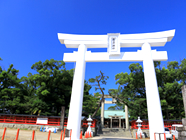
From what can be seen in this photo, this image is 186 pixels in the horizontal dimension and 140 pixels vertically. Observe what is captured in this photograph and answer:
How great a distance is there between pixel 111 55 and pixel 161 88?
12990 mm

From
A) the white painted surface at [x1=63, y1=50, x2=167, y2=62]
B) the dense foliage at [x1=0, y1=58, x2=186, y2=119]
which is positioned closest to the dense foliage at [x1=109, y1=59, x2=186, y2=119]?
the dense foliage at [x1=0, y1=58, x2=186, y2=119]

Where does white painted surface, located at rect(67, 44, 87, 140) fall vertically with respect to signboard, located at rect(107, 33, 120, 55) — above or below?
below

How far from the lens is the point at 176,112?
1886 centimetres

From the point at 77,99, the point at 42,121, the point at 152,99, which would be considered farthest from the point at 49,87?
the point at 152,99

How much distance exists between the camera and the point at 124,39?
7566 millimetres

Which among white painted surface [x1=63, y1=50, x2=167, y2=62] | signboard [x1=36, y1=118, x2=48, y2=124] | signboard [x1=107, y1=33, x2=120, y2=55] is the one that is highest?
signboard [x1=107, y1=33, x2=120, y2=55]

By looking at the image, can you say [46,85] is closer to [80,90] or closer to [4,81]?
[4,81]

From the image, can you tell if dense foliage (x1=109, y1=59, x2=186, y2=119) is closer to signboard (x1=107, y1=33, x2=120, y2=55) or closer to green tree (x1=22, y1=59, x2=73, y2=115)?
green tree (x1=22, y1=59, x2=73, y2=115)

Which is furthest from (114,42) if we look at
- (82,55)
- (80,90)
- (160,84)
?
(160,84)

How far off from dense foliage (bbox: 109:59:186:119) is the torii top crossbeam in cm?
1110

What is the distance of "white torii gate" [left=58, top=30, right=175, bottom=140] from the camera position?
21.0 feet

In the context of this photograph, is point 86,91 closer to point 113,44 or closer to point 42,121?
point 42,121

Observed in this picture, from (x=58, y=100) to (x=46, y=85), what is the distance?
2.63m

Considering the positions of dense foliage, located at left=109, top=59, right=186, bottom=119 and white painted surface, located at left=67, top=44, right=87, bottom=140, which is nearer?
white painted surface, located at left=67, top=44, right=87, bottom=140
